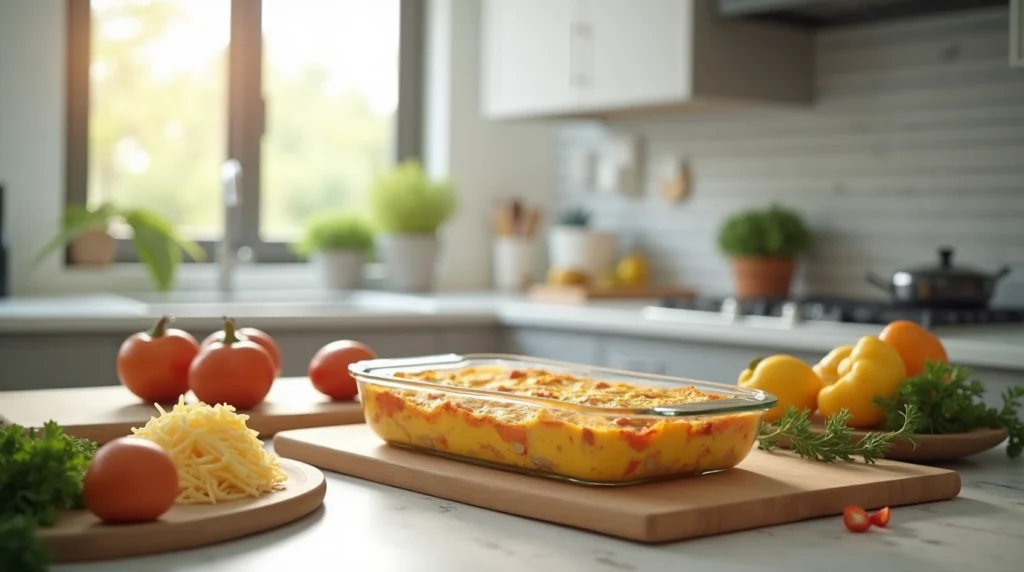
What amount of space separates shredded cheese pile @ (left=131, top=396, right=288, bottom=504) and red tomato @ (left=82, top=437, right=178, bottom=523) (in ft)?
0.25

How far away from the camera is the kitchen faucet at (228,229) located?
144 inches

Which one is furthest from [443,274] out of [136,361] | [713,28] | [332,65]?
[136,361]

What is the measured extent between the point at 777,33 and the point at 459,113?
49.2 inches

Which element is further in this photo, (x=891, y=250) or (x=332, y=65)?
(x=332, y=65)

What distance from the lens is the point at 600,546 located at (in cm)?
104

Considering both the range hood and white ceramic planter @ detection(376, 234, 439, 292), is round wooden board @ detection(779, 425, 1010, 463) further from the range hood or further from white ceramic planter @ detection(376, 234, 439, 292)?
white ceramic planter @ detection(376, 234, 439, 292)

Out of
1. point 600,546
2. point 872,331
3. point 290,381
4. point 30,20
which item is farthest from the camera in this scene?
point 30,20

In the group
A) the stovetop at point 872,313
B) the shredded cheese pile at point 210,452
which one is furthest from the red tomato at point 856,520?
the stovetop at point 872,313

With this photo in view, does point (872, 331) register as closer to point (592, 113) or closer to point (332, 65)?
point (592, 113)

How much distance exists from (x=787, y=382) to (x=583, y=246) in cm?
263

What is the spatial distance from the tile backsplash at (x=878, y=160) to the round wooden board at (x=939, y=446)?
180cm

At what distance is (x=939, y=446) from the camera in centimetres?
140

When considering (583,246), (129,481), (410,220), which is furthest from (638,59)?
(129,481)

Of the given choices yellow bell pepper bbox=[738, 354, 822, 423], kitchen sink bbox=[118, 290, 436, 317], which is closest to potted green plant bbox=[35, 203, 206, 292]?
kitchen sink bbox=[118, 290, 436, 317]
